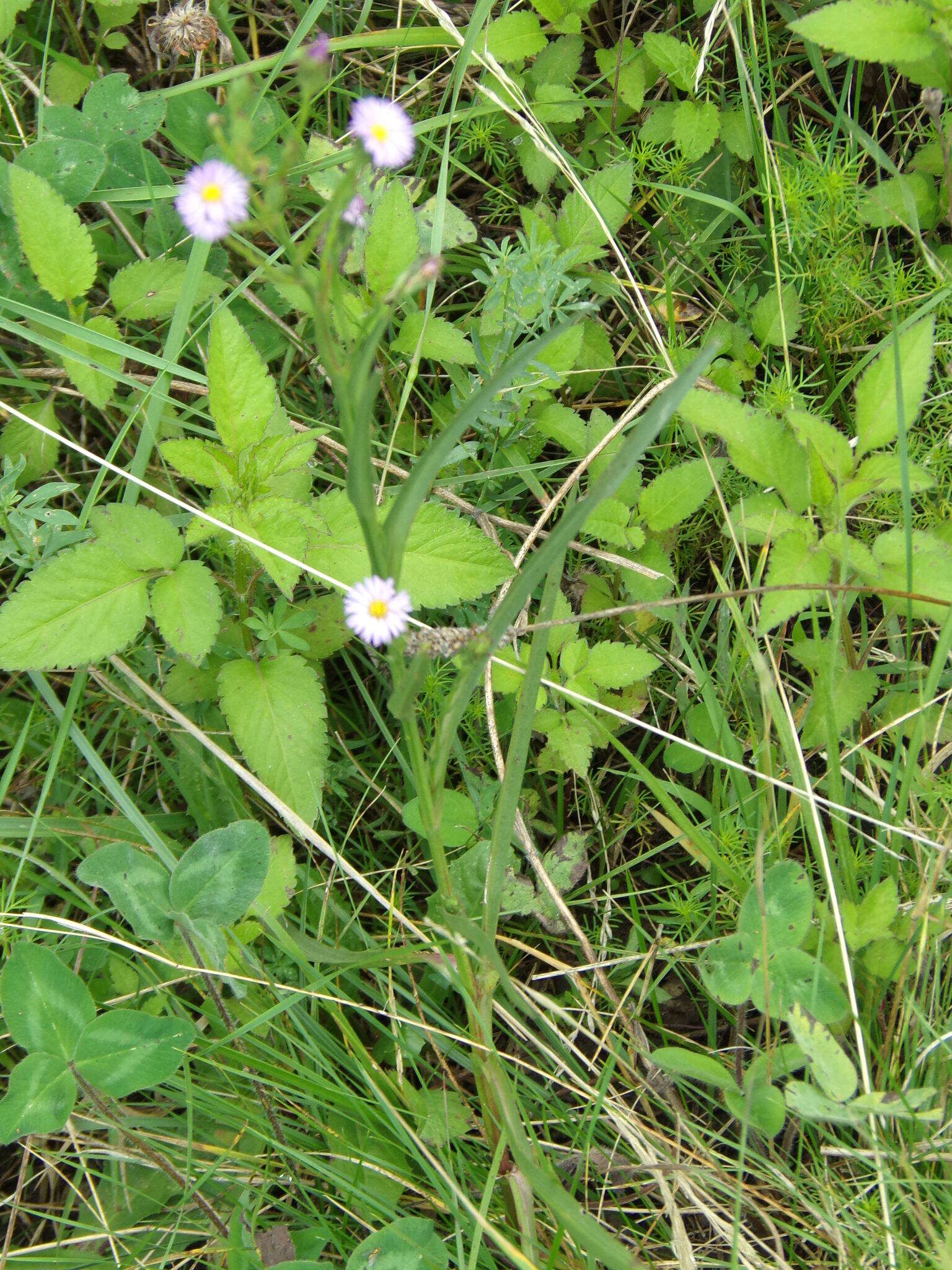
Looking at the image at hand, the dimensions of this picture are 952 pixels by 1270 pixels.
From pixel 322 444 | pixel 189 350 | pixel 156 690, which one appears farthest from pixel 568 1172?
pixel 189 350

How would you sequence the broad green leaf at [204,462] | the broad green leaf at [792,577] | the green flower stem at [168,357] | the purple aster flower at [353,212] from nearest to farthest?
1. the purple aster flower at [353,212]
2. the broad green leaf at [792,577]
3. the broad green leaf at [204,462]
4. the green flower stem at [168,357]

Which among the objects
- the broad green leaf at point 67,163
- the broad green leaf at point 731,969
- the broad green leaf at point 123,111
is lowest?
the broad green leaf at point 731,969

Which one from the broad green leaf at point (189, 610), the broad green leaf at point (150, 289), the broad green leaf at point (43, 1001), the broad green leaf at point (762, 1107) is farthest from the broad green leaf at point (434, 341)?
the broad green leaf at point (762, 1107)

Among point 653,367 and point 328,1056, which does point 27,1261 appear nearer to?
point 328,1056

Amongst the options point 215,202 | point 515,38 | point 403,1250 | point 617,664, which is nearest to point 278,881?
point 403,1250

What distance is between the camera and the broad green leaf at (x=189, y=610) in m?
2.00

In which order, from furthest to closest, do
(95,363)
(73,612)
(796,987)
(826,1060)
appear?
(95,363) < (73,612) < (796,987) < (826,1060)

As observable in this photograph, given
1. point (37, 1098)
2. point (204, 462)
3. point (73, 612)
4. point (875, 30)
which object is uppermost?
point (875, 30)

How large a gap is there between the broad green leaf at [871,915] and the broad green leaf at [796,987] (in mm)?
93

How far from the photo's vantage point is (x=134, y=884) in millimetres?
1813

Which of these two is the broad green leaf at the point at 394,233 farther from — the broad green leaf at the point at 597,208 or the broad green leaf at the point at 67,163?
the broad green leaf at the point at 67,163

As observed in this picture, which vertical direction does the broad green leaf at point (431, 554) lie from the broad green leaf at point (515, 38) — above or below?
below

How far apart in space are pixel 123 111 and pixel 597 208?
1.20 meters

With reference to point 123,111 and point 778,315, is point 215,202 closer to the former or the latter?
point 778,315
